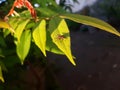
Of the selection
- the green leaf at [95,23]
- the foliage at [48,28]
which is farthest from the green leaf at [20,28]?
the green leaf at [95,23]

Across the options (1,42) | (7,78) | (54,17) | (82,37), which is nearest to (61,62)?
(82,37)

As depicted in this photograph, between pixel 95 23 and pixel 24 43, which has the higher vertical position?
pixel 95 23

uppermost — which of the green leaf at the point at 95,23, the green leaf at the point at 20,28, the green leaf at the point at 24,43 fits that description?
the green leaf at the point at 95,23

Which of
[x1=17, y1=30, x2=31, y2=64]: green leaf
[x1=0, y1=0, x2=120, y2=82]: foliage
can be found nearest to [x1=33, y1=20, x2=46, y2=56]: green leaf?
[x1=0, y1=0, x2=120, y2=82]: foliage

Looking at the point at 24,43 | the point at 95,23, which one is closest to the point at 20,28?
the point at 24,43

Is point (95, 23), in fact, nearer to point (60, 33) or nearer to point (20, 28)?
point (60, 33)

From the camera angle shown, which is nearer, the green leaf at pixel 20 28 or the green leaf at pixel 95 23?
the green leaf at pixel 95 23

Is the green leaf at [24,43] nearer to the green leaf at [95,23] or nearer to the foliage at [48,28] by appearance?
the foliage at [48,28]

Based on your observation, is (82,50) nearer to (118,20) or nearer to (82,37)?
(82,37)

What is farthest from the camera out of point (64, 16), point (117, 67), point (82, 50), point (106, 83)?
point (82, 50)
